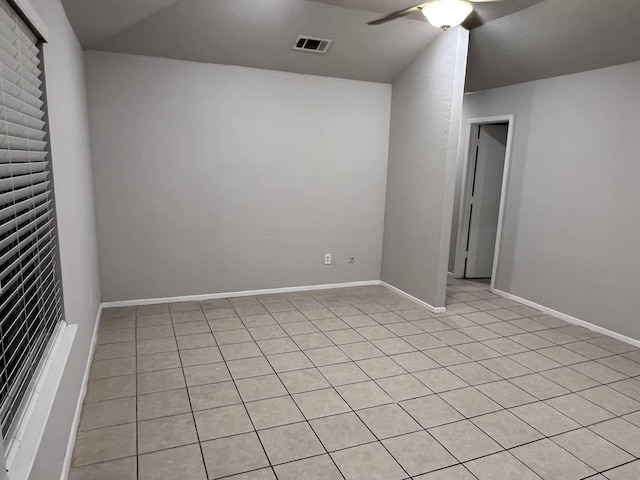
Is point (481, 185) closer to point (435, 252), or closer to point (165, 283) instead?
point (435, 252)

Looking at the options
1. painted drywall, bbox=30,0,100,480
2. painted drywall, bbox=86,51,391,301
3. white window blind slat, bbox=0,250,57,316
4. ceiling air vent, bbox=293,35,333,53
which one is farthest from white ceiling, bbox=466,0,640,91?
white window blind slat, bbox=0,250,57,316

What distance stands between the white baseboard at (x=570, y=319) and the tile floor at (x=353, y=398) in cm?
10

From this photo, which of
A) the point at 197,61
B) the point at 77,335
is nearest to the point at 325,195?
the point at 197,61

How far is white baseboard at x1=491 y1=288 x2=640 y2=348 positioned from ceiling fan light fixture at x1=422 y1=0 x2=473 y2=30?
2.84 meters

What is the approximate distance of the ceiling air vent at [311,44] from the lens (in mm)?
3697

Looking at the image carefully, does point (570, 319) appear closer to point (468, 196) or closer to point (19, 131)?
point (468, 196)

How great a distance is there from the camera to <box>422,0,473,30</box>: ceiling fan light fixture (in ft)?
8.49

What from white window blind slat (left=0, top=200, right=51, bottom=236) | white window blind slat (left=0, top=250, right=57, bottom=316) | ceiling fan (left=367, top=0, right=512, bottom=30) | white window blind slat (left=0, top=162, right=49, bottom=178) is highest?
ceiling fan (left=367, top=0, right=512, bottom=30)

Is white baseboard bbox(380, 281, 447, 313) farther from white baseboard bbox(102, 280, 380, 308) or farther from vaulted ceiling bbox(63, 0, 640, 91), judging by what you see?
vaulted ceiling bbox(63, 0, 640, 91)

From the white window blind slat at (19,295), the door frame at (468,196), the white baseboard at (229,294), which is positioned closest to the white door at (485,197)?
the door frame at (468,196)

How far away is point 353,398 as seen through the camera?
101 inches

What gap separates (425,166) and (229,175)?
1911 millimetres

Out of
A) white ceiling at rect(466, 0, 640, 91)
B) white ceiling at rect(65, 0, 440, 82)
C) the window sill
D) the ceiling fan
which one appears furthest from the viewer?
white ceiling at rect(65, 0, 440, 82)

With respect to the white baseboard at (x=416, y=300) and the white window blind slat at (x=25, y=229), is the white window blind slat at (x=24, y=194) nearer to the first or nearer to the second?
the white window blind slat at (x=25, y=229)
